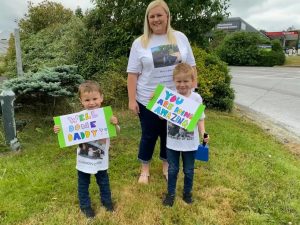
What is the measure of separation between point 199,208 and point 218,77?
5.67 metres

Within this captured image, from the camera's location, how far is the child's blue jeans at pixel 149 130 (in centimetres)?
392

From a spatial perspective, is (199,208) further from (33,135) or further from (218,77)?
(218,77)

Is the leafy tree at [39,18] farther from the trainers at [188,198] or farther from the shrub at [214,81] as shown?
the trainers at [188,198]

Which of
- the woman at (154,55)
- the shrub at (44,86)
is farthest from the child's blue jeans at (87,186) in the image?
the shrub at (44,86)

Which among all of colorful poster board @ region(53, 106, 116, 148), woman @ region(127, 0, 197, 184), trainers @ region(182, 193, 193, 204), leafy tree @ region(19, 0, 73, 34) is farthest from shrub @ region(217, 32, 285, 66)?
colorful poster board @ region(53, 106, 116, 148)

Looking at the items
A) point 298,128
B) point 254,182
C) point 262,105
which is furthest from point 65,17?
point 254,182

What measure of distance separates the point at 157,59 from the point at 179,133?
76 centimetres

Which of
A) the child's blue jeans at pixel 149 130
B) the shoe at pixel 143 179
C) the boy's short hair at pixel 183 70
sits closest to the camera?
the boy's short hair at pixel 183 70

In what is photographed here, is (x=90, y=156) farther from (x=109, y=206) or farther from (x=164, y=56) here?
(x=164, y=56)

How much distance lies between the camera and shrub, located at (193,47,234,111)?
866cm

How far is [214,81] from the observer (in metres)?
8.80

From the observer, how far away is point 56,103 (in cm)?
729

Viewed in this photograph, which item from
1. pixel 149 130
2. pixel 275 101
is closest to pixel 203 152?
pixel 149 130

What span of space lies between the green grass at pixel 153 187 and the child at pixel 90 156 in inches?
7.1
